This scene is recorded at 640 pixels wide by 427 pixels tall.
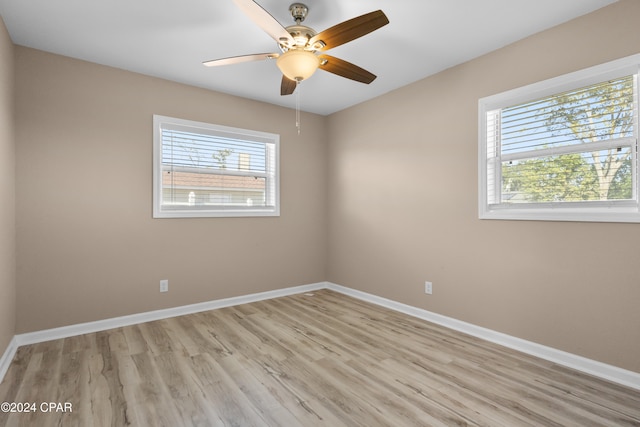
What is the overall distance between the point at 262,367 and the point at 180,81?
3035 millimetres

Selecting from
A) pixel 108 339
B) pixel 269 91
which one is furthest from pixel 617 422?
pixel 269 91

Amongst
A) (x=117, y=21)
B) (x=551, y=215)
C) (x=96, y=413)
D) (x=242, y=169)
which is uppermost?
(x=117, y=21)

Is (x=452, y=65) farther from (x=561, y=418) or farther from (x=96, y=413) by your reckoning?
(x=96, y=413)

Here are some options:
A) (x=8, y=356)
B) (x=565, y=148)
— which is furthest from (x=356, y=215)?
(x=8, y=356)

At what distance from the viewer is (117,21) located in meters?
2.42

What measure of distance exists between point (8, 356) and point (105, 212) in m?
1.33

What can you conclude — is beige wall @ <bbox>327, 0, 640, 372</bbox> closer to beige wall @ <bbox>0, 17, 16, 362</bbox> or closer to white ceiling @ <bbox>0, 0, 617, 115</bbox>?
white ceiling @ <bbox>0, 0, 617, 115</bbox>

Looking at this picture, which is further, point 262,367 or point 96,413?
point 262,367

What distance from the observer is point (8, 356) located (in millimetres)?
2459

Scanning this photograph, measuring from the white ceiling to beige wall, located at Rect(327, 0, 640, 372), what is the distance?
248mm

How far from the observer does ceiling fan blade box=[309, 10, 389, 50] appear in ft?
6.05

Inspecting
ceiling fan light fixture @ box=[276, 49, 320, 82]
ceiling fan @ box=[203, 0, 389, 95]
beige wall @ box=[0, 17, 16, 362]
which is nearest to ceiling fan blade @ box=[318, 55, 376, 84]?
ceiling fan @ box=[203, 0, 389, 95]

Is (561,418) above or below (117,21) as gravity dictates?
below

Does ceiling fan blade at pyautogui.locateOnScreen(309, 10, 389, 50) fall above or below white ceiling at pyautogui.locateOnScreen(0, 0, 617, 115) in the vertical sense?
below
